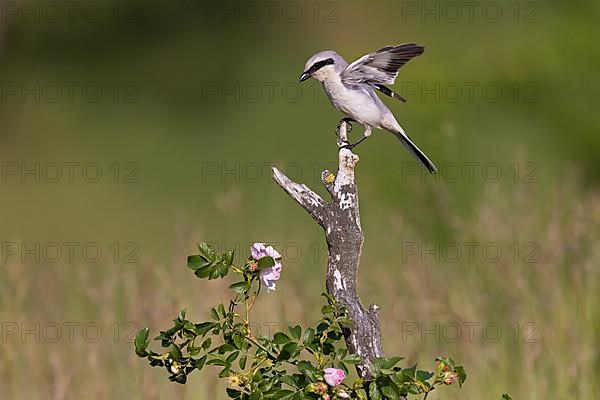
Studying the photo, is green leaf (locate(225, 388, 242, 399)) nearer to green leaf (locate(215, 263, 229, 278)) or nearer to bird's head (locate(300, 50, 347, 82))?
green leaf (locate(215, 263, 229, 278))

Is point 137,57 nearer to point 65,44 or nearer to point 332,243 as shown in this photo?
point 65,44

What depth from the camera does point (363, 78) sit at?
3.11 metres

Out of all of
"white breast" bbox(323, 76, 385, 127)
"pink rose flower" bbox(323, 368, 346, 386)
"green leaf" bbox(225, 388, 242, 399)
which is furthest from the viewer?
"white breast" bbox(323, 76, 385, 127)

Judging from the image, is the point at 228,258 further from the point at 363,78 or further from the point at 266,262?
the point at 363,78

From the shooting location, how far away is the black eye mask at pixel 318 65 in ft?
10.4

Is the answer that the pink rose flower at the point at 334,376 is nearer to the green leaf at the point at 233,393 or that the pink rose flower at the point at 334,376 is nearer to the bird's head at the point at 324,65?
the green leaf at the point at 233,393

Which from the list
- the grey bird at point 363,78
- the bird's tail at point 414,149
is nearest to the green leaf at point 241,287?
the grey bird at point 363,78

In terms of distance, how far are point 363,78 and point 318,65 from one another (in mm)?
151

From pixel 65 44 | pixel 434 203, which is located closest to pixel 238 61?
pixel 65 44

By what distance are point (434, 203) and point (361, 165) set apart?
13.5 feet

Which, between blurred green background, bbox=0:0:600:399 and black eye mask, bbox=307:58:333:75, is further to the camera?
blurred green background, bbox=0:0:600:399

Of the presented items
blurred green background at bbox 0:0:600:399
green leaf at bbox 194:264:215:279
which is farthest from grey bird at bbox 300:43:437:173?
green leaf at bbox 194:264:215:279

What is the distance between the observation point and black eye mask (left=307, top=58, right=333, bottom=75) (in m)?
3.18

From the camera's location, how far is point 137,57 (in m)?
19.1
